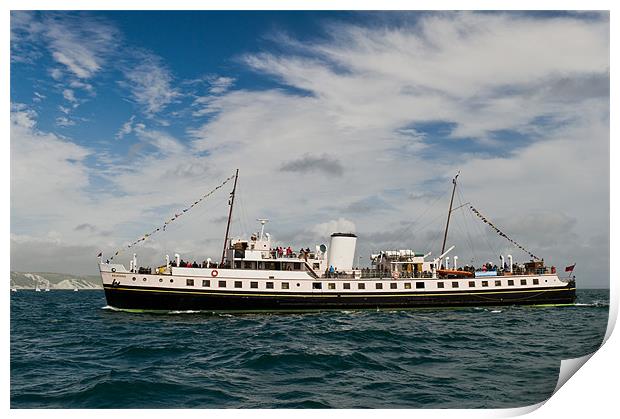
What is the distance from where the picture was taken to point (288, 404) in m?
10.1

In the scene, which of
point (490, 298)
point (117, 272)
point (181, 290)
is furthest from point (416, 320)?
point (117, 272)

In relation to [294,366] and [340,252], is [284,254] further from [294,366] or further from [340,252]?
[294,366]

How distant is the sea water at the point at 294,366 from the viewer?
10328 mm

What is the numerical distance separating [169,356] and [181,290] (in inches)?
604

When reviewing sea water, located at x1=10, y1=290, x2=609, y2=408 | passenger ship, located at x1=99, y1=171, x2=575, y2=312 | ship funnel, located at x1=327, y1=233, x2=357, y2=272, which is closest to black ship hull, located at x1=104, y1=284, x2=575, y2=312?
passenger ship, located at x1=99, y1=171, x2=575, y2=312

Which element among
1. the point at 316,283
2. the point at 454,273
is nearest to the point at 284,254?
the point at 316,283

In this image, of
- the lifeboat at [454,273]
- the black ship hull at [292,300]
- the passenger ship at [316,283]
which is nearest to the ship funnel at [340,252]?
the passenger ship at [316,283]

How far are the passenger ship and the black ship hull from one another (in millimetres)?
61

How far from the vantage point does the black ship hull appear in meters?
A: 29.2

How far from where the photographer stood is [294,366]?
13.1 metres

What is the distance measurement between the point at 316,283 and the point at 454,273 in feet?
33.1

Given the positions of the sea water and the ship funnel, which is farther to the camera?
the ship funnel

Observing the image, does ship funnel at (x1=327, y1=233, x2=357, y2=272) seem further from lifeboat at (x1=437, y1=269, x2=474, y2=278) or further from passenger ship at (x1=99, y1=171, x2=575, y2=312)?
lifeboat at (x1=437, y1=269, x2=474, y2=278)
